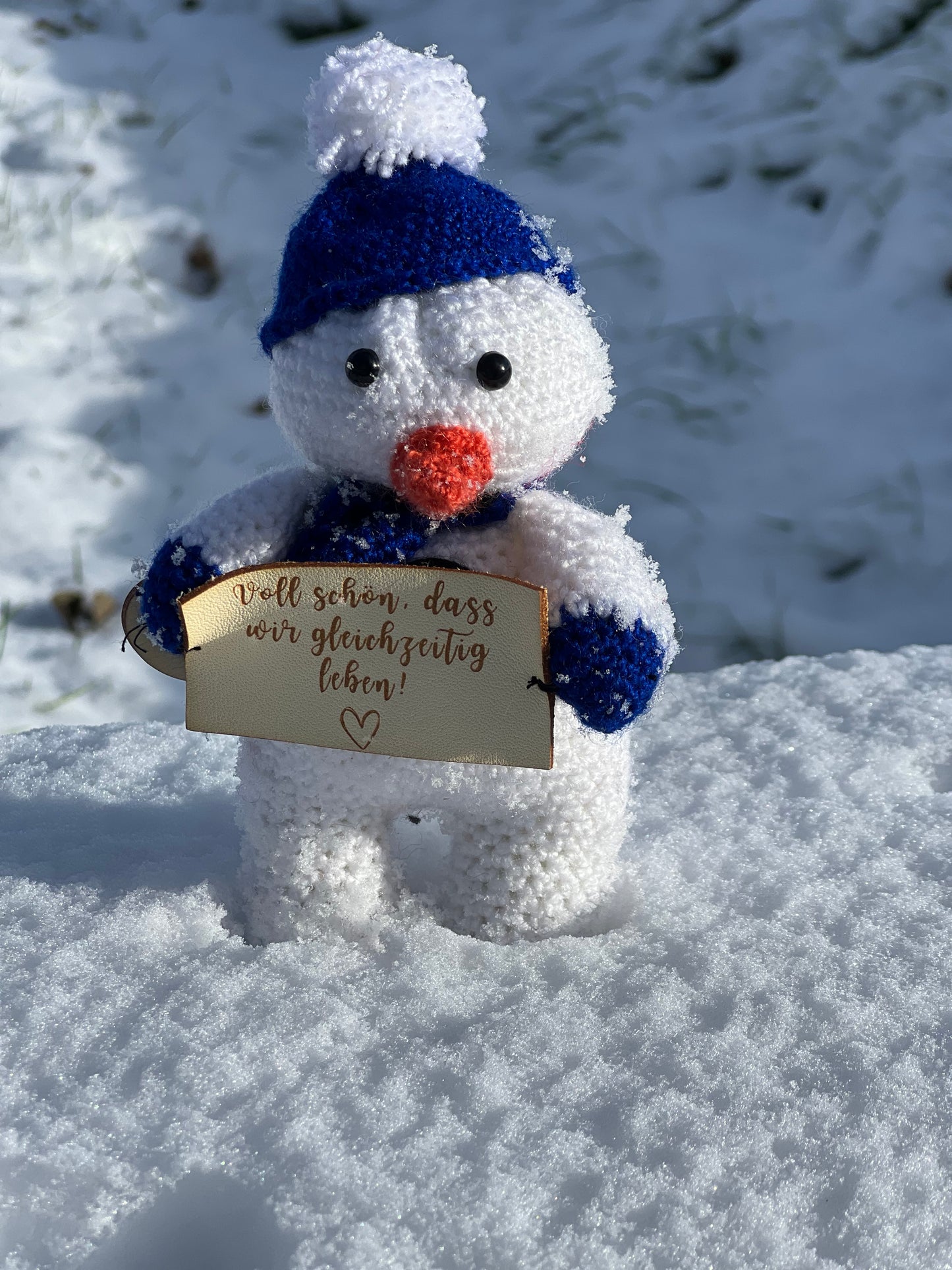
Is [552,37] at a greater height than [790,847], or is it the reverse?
[552,37]

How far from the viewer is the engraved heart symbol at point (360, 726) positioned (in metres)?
0.89

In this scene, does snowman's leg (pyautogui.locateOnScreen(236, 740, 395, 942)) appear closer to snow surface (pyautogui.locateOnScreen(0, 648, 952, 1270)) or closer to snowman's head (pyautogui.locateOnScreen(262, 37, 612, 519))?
snow surface (pyautogui.locateOnScreen(0, 648, 952, 1270))

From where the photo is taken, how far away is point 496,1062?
0.84 metres

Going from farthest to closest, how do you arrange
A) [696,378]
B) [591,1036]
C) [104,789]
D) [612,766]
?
[696,378]
[104,789]
[612,766]
[591,1036]

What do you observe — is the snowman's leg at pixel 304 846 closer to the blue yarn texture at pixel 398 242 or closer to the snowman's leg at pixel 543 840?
the snowman's leg at pixel 543 840

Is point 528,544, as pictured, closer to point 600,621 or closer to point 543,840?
point 600,621

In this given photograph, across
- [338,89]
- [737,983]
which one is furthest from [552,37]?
[737,983]

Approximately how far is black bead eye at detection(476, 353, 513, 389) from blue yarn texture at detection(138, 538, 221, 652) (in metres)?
0.25

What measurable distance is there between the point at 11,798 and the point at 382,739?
0.53 meters

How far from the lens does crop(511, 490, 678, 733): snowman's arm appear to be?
2.76ft

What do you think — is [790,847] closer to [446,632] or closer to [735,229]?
[446,632]

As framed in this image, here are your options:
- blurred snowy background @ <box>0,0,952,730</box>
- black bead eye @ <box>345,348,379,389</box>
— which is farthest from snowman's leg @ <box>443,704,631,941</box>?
blurred snowy background @ <box>0,0,952,730</box>

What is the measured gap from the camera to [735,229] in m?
2.12

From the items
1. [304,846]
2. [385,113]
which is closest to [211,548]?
[304,846]
